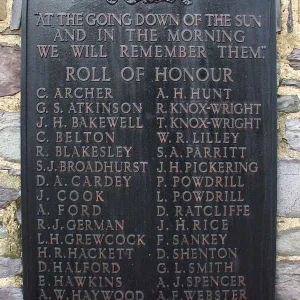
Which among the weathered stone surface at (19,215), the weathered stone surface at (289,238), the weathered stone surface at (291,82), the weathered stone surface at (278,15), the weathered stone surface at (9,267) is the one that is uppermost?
the weathered stone surface at (278,15)

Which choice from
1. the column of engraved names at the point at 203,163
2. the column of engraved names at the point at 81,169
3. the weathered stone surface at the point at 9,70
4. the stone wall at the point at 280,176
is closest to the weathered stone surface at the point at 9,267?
the stone wall at the point at 280,176

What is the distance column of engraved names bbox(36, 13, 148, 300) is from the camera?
2.95m

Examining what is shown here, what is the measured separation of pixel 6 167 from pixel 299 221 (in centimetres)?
155

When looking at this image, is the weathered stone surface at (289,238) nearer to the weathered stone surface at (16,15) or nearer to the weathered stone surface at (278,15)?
the weathered stone surface at (278,15)

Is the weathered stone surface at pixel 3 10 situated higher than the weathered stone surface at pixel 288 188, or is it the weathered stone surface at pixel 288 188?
the weathered stone surface at pixel 3 10

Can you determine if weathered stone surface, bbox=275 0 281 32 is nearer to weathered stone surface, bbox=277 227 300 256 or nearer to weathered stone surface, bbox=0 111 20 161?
weathered stone surface, bbox=277 227 300 256

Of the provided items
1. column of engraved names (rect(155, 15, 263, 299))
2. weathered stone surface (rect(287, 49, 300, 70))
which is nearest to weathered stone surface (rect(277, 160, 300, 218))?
column of engraved names (rect(155, 15, 263, 299))

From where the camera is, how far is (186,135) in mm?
2949

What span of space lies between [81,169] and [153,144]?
0.39 meters

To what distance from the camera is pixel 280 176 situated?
3.02m

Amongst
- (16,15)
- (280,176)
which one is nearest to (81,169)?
(16,15)

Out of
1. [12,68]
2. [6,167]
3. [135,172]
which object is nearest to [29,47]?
[12,68]

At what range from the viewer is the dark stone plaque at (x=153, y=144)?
2949 millimetres

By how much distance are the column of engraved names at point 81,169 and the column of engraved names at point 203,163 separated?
15cm
